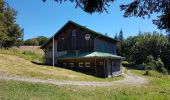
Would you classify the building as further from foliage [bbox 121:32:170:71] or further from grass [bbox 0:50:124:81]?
foliage [bbox 121:32:170:71]

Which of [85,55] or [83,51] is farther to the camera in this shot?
[83,51]

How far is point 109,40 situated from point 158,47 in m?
39.7

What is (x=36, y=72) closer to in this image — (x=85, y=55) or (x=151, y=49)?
(x=85, y=55)

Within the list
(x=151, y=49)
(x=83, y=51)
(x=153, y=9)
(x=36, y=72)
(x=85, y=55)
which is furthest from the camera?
(x=151, y=49)

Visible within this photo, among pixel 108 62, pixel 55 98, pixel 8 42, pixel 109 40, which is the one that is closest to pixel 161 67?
pixel 109 40

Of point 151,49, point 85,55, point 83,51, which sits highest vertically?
point 151,49

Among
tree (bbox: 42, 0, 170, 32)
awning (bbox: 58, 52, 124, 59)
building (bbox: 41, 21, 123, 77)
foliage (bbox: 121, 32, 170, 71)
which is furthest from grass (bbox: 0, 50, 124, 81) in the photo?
foliage (bbox: 121, 32, 170, 71)

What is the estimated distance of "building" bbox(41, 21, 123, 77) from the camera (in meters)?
49.5

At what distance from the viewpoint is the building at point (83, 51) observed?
49469 millimetres

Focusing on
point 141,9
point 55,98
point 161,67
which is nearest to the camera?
point 141,9

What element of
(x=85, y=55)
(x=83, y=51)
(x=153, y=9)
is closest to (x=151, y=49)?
(x=83, y=51)

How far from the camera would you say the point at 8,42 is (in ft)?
253

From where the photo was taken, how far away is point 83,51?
5309 centimetres

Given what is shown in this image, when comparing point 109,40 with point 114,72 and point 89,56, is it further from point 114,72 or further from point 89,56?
point 89,56
